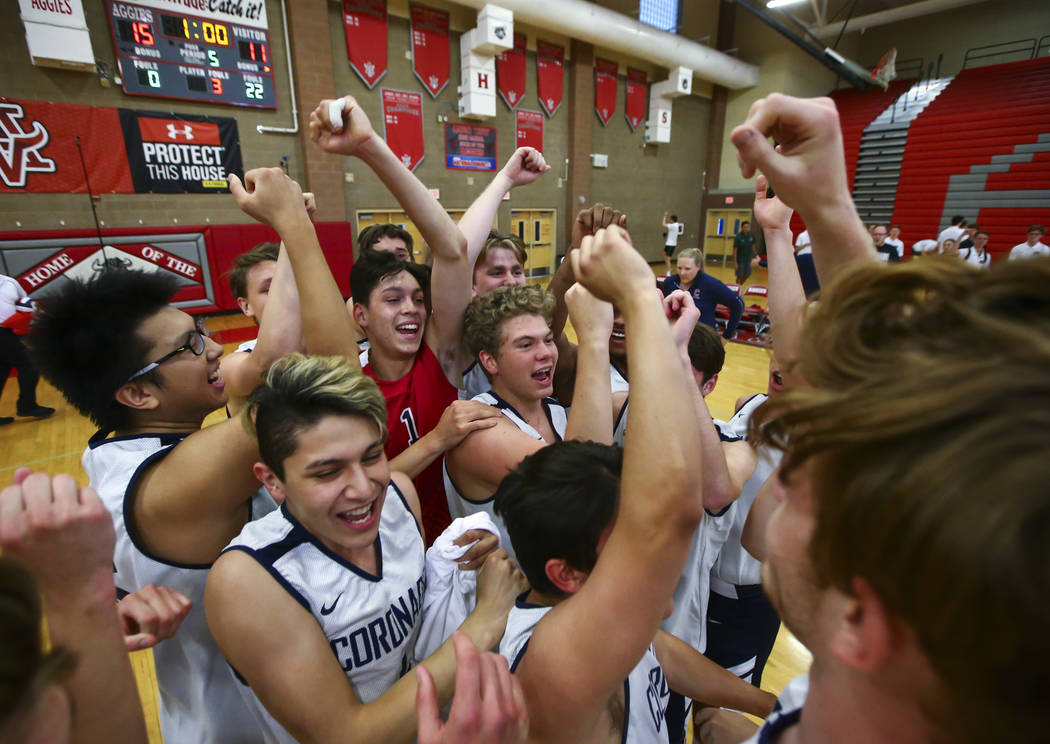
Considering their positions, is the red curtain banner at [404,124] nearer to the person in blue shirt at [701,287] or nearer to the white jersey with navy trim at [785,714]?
the person in blue shirt at [701,287]

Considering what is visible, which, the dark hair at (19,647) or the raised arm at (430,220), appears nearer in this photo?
the dark hair at (19,647)

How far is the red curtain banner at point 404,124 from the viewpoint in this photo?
32.9ft

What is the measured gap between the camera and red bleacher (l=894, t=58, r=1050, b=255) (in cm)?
1283

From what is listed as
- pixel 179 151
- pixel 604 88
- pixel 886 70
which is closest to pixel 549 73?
pixel 604 88

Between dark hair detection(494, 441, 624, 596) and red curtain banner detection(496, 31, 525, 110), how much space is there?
11.9 m

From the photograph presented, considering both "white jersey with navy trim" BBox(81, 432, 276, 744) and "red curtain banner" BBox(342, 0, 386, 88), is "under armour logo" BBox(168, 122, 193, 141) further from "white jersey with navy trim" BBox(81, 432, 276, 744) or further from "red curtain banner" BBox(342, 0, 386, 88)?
"white jersey with navy trim" BBox(81, 432, 276, 744)

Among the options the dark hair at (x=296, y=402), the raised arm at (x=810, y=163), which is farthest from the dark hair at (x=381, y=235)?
the raised arm at (x=810, y=163)

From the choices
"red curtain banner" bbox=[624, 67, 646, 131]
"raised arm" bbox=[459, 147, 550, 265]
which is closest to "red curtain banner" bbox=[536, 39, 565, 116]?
"red curtain banner" bbox=[624, 67, 646, 131]

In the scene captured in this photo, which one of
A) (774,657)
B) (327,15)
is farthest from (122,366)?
(327,15)

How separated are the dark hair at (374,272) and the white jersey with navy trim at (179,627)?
98 centimetres

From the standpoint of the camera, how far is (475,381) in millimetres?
2357

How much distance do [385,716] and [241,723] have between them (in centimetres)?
74

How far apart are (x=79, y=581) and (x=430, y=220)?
1.46 metres

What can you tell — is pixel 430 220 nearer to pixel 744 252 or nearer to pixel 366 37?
pixel 366 37
